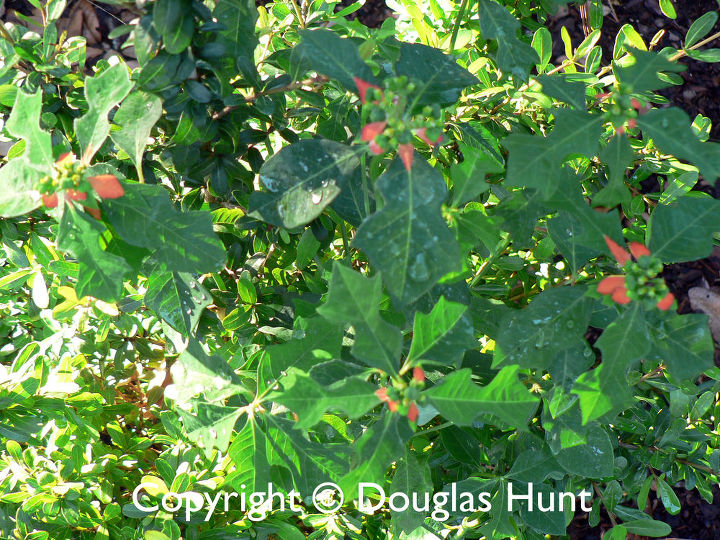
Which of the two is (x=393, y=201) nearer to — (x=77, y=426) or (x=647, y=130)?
(x=647, y=130)

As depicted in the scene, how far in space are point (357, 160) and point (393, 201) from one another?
0.12 meters

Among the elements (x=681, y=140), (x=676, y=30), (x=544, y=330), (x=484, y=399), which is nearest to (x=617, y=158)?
(x=681, y=140)

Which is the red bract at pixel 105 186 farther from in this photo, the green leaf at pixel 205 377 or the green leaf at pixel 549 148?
the green leaf at pixel 549 148

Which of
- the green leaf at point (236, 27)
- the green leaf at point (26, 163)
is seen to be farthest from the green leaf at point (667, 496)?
the green leaf at point (26, 163)

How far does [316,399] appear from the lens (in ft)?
2.19

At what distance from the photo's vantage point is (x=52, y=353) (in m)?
1.37

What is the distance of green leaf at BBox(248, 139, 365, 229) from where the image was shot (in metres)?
0.77

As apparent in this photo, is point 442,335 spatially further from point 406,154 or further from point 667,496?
point 667,496

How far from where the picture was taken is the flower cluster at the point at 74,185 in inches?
26.5

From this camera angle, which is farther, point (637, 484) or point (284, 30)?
point (637, 484)

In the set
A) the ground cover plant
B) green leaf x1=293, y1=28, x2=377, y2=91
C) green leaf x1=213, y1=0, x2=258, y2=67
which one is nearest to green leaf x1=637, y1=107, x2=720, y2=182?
the ground cover plant

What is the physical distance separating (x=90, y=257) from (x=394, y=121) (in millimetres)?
349

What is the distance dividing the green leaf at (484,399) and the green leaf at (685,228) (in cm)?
24

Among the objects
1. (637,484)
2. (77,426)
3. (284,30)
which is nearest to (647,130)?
→ (284,30)
